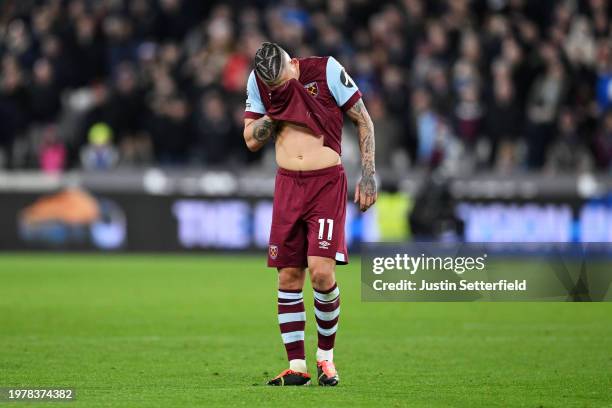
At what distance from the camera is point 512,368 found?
9.76 metres

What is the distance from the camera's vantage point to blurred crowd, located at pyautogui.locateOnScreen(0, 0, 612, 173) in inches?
864

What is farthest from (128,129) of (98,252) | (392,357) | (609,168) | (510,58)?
(392,357)

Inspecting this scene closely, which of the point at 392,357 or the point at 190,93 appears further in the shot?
the point at 190,93

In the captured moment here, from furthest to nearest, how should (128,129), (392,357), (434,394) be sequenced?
(128,129) → (392,357) → (434,394)

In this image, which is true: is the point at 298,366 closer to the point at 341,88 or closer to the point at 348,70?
the point at 341,88

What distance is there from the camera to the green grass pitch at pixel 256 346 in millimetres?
8148

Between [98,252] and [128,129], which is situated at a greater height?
[128,129]

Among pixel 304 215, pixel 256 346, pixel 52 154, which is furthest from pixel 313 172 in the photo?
pixel 52 154

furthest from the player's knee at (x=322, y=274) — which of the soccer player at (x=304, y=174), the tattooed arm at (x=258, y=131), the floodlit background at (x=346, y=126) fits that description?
the floodlit background at (x=346, y=126)

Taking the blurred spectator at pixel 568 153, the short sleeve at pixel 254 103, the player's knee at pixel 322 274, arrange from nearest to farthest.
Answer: the player's knee at pixel 322 274
the short sleeve at pixel 254 103
the blurred spectator at pixel 568 153

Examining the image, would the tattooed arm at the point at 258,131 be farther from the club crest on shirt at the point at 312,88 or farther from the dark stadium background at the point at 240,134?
the dark stadium background at the point at 240,134

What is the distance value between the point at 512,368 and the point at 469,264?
0.96m

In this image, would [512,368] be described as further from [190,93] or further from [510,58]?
[190,93]

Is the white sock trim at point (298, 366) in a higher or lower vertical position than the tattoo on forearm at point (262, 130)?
lower
